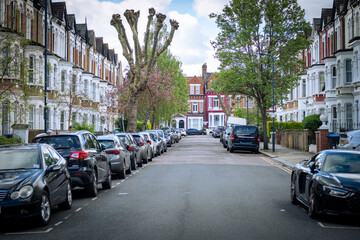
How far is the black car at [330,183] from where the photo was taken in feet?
27.9

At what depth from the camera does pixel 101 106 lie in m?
54.0

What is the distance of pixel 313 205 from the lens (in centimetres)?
915

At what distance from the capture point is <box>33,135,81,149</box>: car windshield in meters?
12.2

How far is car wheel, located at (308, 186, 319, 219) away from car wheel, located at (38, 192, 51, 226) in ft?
16.3

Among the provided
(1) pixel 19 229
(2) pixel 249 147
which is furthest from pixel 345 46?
(1) pixel 19 229

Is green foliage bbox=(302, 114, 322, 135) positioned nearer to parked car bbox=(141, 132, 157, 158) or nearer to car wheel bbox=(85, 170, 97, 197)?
parked car bbox=(141, 132, 157, 158)

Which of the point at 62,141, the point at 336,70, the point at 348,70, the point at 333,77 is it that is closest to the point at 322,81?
the point at 333,77

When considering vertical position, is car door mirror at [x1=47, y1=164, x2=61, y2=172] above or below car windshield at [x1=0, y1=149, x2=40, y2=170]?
below

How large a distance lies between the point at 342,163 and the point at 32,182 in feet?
19.7

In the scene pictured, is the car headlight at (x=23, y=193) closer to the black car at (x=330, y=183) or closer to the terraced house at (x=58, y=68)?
the black car at (x=330, y=183)

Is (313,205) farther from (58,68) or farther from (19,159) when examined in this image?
(58,68)

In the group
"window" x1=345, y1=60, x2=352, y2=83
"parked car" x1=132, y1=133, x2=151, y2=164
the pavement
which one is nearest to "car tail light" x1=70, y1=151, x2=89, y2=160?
"parked car" x1=132, y1=133, x2=151, y2=164

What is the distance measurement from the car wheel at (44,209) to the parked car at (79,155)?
2893 millimetres

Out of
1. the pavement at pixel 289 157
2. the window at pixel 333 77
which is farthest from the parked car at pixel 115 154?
the window at pixel 333 77
